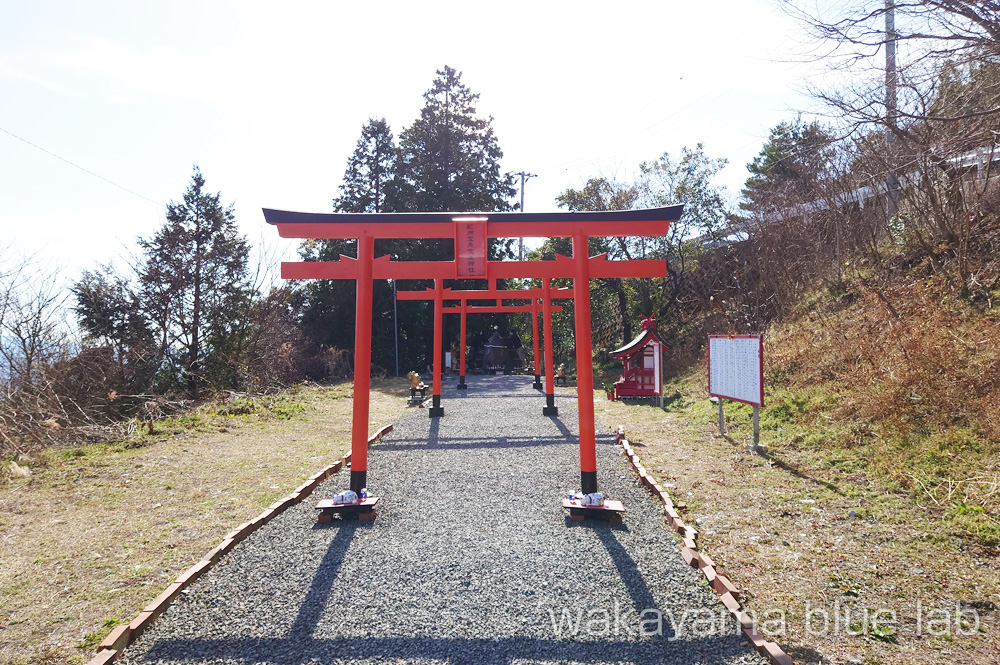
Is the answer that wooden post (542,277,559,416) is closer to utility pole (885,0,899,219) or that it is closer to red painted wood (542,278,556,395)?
red painted wood (542,278,556,395)

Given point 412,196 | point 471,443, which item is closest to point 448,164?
point 412,196

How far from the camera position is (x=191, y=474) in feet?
20.2

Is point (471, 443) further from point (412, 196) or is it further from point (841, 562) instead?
point (412, 196)

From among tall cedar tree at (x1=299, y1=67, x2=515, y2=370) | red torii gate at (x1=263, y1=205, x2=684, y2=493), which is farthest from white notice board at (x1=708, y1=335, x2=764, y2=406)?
tall cedar tree at (x1=299, y1=67, x2=515, y2=370)

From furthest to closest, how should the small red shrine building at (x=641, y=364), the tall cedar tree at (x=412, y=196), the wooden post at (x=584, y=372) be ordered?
the tall cedar tree at (x=412, y=196)
the small red shrine building at (x=641, y=364)
the wooden post at (x=584, y=372)

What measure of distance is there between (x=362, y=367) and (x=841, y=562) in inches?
140

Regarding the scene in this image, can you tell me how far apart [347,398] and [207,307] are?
183 inches

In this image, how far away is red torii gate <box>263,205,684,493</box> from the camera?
459cm

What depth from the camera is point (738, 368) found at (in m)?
7.05

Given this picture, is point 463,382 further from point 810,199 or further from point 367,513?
point 367,513

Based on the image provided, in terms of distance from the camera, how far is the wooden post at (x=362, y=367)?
471 centimetres

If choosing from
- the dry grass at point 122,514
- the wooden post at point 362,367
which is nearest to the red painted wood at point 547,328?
the dry grass at point 122,514

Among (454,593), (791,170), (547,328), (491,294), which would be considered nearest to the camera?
(454,593)

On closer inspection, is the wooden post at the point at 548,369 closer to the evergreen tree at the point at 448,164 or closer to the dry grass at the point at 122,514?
the dry grass at the point at 122,514
